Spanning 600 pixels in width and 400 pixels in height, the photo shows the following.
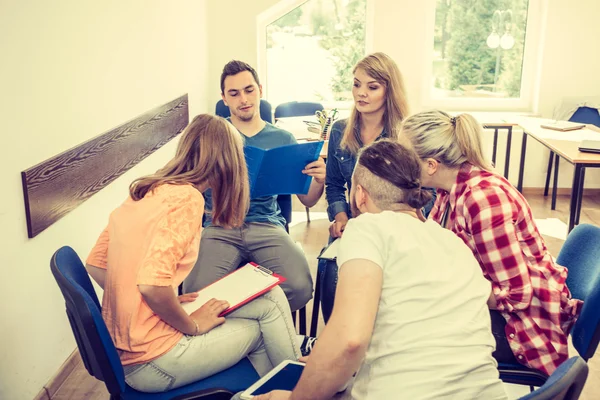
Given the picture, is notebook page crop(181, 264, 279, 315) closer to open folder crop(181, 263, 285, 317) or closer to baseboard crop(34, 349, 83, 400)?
open folder crop(181, 263, 285, 317)

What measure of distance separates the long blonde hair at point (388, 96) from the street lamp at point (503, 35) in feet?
11.0

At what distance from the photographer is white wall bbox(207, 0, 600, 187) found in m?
5.29

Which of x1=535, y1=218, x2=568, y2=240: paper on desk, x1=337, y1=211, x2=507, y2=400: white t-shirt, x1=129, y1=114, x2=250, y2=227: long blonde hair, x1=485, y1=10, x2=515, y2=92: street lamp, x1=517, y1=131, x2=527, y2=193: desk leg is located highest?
x1=485, y1=10, x2=515, y2=92: street lamp

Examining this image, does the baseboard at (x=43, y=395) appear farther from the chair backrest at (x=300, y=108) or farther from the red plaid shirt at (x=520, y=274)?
the chair backrest at (x=300, y=108)

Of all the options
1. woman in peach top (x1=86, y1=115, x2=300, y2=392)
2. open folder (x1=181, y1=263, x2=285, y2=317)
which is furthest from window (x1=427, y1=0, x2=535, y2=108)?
woman in peach top (x1=86, y1=115, x2=300, y2=392)

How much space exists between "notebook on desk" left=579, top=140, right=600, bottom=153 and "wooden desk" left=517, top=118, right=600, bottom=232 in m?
0.03

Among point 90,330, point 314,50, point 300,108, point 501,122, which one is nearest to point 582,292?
point 90,330

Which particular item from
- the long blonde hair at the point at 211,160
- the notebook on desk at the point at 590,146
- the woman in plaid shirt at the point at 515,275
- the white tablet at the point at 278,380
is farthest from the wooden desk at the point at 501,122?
the white tablet at the point at 278,380

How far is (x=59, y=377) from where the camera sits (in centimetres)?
243

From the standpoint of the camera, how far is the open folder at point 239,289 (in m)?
1.77

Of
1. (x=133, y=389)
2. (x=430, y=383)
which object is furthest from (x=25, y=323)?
(x=430, y=383)

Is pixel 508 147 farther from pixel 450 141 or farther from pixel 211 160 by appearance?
pixel 211 160

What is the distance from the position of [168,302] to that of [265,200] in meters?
1.16

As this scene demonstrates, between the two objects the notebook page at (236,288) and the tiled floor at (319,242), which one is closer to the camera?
the notebook page at (236,288)
